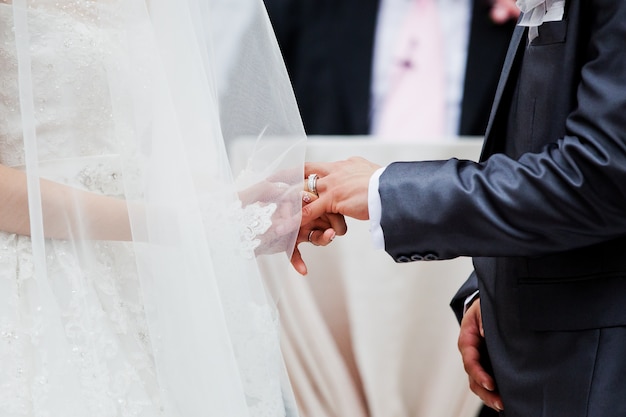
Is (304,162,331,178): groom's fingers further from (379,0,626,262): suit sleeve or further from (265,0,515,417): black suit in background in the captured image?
(265,0,515,417): black suit in background

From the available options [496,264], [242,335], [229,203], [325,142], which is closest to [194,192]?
[229,203]

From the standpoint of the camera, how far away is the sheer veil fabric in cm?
106

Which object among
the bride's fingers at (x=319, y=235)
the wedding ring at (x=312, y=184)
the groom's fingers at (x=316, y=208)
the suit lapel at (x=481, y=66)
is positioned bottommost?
the suit lapel at (x=481, y=66)

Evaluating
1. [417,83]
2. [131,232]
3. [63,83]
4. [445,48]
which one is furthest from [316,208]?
[445,48]

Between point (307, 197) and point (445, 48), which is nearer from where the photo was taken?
point (307, 197)

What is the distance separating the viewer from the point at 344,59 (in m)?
2.51

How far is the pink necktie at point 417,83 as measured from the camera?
2.35 meters

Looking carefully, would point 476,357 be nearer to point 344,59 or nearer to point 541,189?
point 541,189

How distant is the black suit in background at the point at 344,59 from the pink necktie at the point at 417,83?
3.5 inches

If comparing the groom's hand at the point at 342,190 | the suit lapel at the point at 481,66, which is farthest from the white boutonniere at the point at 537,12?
the suit lapel at the point at 481,66

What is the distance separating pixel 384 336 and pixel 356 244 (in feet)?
0.82

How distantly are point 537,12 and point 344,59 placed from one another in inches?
55.2

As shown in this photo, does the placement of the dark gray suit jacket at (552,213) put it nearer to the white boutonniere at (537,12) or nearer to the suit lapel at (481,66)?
the white boutonniere at (537,12)

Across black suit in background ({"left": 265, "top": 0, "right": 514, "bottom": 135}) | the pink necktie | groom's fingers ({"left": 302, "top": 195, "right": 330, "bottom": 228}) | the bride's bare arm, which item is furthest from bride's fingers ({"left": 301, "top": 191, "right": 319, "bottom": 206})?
black suit in background ({"left": 265, "top": 0, "right": 514, "bottom": 135})
